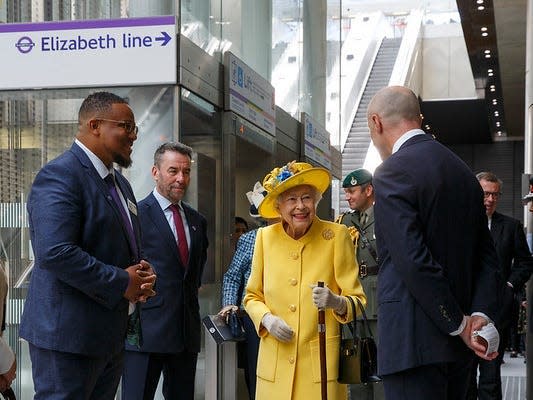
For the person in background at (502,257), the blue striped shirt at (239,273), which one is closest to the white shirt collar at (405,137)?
the blue striped shirt at (239,273)

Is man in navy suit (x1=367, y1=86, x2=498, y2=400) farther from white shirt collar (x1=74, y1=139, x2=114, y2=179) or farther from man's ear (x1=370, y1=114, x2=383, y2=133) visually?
white shirt collar (x1=74, y1=139, x2=114, y2=179)

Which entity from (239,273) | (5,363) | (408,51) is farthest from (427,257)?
(408,51)

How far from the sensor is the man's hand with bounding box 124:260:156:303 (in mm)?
3410

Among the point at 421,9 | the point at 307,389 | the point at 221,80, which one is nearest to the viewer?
the point at 307,389

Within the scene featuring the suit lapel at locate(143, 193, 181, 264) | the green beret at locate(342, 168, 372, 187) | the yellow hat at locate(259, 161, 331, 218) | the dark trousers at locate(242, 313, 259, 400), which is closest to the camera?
the yellow hat at locate(259, 161, 331, 218)

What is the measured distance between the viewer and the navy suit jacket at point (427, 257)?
3.06 m

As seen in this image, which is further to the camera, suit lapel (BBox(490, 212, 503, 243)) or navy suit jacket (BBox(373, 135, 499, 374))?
suit lapel (BBox(490, 212, 503, 243))

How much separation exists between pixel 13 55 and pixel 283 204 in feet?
8.04

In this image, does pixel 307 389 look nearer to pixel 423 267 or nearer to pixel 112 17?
pixel 423 267

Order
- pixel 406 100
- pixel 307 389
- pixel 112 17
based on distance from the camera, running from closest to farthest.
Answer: pixel 406 100 → pixel 307 389 → pixel 112 17

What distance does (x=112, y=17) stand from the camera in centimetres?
636

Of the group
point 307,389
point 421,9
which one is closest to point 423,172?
point 307,389

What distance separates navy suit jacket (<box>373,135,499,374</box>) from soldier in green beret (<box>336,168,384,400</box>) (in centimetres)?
298

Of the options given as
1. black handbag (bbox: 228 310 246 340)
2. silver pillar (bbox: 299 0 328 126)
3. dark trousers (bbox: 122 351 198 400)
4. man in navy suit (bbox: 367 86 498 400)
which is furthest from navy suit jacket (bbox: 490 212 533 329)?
silver pillar (bbox: 299 0 328 126)
